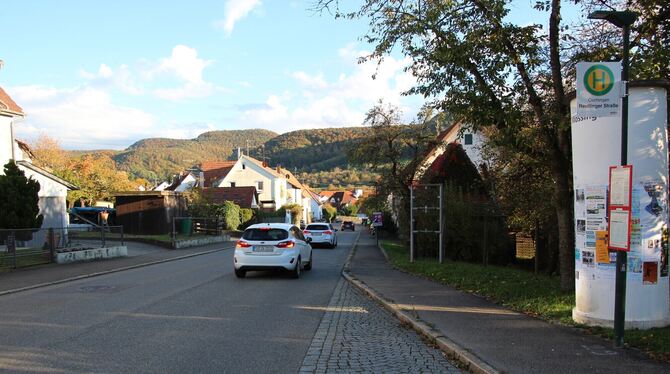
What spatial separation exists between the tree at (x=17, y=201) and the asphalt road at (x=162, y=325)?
7.04 m

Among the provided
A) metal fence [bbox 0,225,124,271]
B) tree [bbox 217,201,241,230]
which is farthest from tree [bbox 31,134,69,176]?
metal fence [bbox 0,225,124,271]

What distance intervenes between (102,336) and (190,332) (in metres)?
1.17

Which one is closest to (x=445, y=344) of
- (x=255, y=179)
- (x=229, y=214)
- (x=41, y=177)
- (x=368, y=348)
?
(x=368, y=348)

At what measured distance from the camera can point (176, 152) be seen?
126500 mm

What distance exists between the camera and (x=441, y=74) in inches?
427

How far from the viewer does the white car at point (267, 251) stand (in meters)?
15.2

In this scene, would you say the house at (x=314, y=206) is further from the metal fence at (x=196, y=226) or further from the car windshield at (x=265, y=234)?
the car windshield at (x=265, y=234)

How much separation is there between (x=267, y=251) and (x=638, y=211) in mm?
9763

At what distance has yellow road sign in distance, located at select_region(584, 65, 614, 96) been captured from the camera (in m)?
6.77

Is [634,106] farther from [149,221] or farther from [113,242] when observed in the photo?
[149,221]

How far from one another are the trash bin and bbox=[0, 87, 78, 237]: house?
30.9ft

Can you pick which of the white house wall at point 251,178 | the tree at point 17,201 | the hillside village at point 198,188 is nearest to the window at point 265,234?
the hillside village at point 198,188

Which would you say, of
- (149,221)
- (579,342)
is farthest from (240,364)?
(149,221)

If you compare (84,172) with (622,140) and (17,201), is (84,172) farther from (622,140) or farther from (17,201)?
(622,140)
